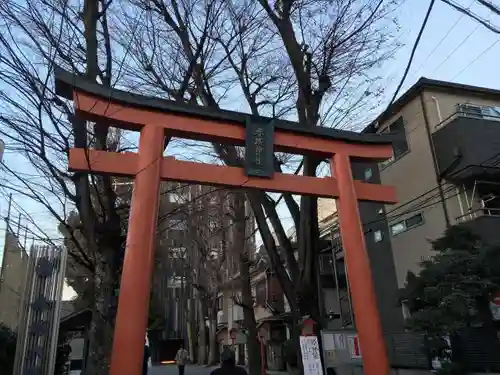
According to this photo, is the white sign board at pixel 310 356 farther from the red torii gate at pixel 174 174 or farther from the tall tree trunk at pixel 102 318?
the tall tree trunk at pixel 102 318

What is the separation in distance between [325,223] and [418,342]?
11448mm

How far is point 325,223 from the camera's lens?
985 inches

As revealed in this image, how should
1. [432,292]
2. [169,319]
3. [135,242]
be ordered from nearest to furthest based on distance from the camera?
[135,242]
[432,292]
[169,319]

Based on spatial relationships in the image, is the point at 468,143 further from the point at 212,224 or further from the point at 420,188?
the point at 212,224

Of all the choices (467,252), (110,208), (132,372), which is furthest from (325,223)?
(132,372)

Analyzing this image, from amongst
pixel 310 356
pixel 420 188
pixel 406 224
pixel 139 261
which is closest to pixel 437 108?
pixel 420 188

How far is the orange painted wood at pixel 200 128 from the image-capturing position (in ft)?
23.7

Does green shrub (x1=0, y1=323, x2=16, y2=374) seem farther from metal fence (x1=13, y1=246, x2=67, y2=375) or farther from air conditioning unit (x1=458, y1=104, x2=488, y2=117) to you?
air conditioning unit (x1=458, y1=104, x2=488, y2=117)

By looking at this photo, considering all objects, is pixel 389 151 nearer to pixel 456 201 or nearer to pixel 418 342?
pixel 456 201

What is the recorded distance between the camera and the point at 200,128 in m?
7.89

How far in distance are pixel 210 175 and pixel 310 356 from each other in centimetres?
369

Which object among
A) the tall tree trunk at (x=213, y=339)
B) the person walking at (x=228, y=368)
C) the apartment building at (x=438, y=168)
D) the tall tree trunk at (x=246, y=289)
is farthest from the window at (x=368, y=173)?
the tall tree trunk at (x=213, y=339)

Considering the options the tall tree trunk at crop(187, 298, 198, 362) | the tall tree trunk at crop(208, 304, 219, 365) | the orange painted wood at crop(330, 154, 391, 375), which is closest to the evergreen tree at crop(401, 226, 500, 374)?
the orange painted wood at crop(330, 154, 391, 375)

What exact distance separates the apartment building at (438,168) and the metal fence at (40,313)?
9436mm
